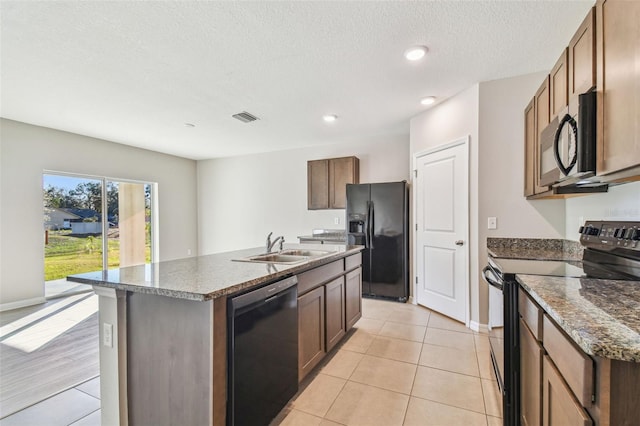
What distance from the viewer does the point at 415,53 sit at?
2402 millimetres

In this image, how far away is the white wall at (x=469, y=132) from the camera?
303 cm

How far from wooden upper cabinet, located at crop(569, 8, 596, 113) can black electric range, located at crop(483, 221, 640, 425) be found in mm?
744

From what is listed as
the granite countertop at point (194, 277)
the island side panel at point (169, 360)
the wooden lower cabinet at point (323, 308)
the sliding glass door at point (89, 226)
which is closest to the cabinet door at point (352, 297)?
the wooden lower cabinet at point (323, 308)

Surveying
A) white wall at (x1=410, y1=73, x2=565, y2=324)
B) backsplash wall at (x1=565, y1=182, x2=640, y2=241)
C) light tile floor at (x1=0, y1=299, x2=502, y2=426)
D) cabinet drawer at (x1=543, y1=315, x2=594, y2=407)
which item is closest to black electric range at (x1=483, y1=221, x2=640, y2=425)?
backsplash wall at (x1=565, y1=182, x2=640, y2=241)

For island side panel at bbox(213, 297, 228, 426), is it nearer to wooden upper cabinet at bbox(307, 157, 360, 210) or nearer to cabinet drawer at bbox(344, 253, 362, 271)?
cabinet drawer at bbox(344, 253, 362, 271)

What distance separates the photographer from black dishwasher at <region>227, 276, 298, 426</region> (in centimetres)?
134

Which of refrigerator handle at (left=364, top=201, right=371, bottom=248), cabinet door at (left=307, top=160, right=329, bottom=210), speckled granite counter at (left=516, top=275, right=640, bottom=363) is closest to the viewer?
speckled granite counter at (left=516, top=275, right=640, bottom=363)

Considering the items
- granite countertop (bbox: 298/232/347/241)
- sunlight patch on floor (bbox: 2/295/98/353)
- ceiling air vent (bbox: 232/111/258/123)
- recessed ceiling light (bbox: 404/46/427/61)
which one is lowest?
sunlight patch on floor (bbox: 2/295/98/353)

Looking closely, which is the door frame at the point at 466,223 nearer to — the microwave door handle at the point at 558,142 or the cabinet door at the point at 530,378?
the microwave door handle at the point at 558,142

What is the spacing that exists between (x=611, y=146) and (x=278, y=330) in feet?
5.81

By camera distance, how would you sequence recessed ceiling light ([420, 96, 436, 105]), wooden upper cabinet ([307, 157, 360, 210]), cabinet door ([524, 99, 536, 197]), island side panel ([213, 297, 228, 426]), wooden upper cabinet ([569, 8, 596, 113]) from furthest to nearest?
1. wooden upper cabinet ([307, 157, 360, 210])
2. recessed ceiling light ([420, 96, 436, 105])
3. cabinet door ([524, 99, 536, 197])
4. wooden upper cabinet ([569, 8, 596, 113])
5. island side panel ([213, 297, 228, 426])

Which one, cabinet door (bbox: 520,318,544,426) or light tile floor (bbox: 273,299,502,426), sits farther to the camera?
light tile floor (bbox: 273,299,502,426)

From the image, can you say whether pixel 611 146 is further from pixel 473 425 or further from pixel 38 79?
pixel 38 79

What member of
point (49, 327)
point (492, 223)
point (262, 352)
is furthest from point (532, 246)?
point (49, 327)
